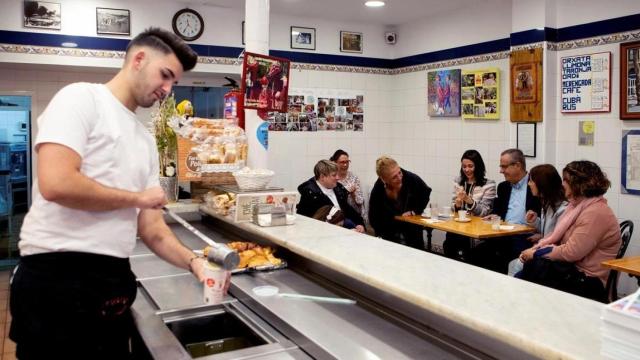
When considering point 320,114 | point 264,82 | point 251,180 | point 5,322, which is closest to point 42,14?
point 5,322

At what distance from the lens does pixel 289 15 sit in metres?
7.09

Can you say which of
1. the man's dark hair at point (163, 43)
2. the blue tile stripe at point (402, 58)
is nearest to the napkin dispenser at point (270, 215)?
the man's dark hair at point (163, 43)

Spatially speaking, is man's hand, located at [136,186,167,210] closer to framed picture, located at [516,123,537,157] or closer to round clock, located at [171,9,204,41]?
framed picture, located at [516,123,537,157]

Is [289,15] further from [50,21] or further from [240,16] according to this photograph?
[50,21]

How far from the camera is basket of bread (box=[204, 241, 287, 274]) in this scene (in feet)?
9.15

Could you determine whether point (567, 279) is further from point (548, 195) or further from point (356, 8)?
point (356, 8)

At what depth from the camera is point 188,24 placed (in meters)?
6.55

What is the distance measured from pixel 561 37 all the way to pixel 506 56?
29.6 inches

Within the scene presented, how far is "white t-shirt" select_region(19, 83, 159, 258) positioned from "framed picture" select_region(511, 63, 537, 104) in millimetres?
4792

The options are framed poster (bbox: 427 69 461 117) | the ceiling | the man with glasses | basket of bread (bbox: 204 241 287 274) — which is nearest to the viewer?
basket of bread (bbox: 204 241 287 274)

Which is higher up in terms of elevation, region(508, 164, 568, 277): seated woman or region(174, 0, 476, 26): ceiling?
region(174, 0, 476, 26): ceiling

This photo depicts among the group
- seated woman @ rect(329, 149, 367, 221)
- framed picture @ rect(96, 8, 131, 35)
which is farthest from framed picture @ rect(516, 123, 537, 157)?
framed picture @ rect(96, 8, 131, 35)

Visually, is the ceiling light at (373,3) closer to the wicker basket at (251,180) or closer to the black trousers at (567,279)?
the black trousers at (567,279)

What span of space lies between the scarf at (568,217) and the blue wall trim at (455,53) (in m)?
2.63
